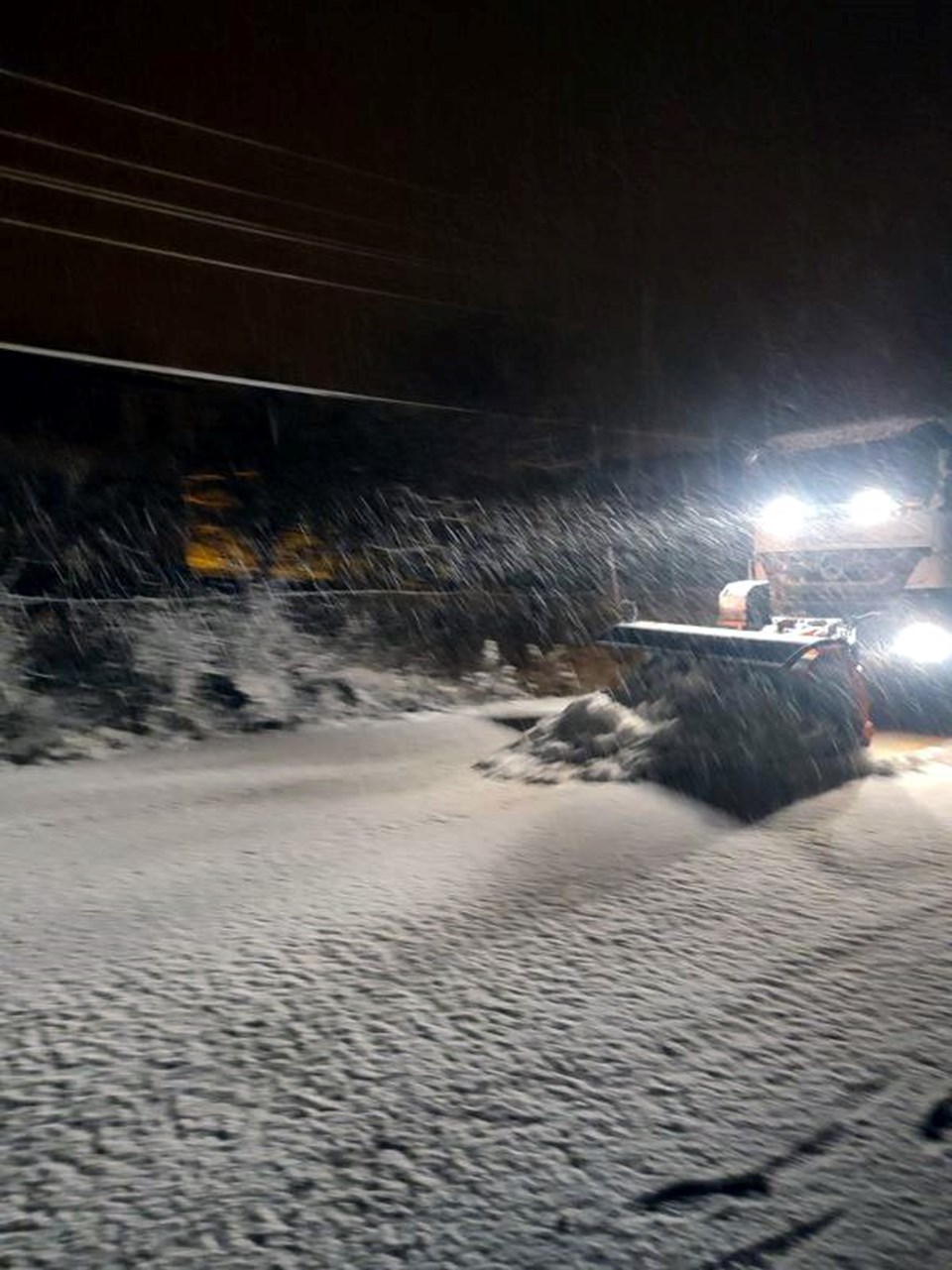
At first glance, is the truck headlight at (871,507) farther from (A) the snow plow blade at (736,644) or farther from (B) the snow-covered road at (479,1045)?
(B) the snow-covered road at (479,1045)

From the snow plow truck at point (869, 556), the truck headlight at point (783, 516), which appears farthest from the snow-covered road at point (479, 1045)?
the truck headlight at point (783, 516)

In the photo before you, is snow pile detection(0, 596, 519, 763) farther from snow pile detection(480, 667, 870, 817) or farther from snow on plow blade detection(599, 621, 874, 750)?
snow on plow blade detection(599, 621, 874, 750)

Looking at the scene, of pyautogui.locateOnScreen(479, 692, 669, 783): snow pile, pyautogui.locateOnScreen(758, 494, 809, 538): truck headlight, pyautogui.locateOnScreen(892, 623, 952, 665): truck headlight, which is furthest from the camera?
pyautogui.locateOnScreen(758, 494, 809, 538): truck headlight

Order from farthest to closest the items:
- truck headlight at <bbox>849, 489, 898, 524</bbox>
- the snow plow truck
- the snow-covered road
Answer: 1. truck headlight at <bbox>849, 489, 898, 524</bbox>
2. the snow plow truck
3. the snow-covered road

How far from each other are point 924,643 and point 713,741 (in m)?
4.53

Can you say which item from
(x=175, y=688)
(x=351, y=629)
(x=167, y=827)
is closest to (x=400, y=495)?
(x=351, y=629)

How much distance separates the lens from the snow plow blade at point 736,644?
7129 mm

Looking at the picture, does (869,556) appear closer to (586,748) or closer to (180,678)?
(586,748)

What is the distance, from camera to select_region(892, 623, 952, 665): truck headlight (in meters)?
9.81

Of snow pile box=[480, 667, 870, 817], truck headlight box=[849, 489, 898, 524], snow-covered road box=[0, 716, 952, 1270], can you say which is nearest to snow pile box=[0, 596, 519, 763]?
snow-covered road box=[0, 716, 952, 1270]

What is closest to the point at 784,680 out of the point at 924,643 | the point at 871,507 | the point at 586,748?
the point at 586,748

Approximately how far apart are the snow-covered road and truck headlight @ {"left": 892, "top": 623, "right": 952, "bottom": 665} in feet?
15.7

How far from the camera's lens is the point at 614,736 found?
7.15 metres

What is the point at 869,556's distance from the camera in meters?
10.2
